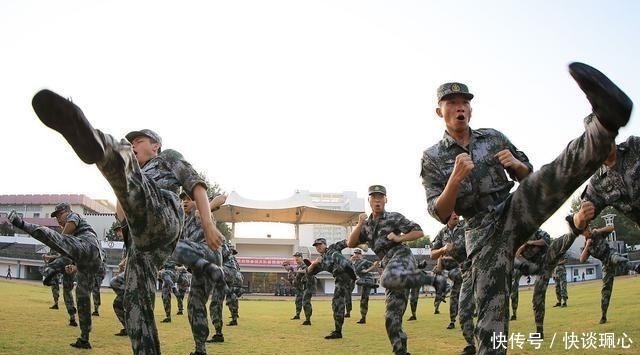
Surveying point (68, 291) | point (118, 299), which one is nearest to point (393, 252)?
point (118, 299)

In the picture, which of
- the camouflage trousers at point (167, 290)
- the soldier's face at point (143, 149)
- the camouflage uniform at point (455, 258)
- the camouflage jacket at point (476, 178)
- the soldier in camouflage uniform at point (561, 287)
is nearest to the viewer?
the camouflage jacket at point (476, 178)

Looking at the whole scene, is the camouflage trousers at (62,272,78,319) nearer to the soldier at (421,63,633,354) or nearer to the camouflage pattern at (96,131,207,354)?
the camouflage pattern at (96,131,207,354)

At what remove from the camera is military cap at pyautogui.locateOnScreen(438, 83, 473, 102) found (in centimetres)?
461

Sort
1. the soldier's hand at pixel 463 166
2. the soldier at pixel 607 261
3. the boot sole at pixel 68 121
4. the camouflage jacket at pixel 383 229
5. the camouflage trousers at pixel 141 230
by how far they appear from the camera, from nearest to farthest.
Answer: the boot sole at pixel 68 121 → the soldier's hand at pixel 463 166 → the camouflage trousers at pixel 141 230 → the camouflage jacket at pixel 383 229 → the soldier at pixel 607 261

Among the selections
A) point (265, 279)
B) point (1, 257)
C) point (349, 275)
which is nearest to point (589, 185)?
point (349, 275)

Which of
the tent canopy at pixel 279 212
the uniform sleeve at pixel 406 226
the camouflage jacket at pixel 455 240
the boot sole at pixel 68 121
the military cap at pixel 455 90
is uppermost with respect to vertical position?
the tent canopy at pixel 279 212

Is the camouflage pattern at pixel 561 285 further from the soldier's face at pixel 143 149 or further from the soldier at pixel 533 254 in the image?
the soldier's face at pixel 143 149

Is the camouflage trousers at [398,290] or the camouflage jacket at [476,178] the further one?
the camouflage trousers at [398,290]

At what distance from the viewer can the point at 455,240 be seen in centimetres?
1084

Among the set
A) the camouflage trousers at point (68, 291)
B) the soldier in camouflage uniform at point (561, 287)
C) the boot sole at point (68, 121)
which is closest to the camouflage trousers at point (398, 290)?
the boot sole at point (68, 121)

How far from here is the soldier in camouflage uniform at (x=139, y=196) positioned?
350 cm

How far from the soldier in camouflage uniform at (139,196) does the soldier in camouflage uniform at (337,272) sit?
7.55 metres

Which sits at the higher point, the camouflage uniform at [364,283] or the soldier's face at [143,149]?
the soldier's face at [143,149]

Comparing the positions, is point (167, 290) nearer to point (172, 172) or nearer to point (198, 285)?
point (198, 285)
